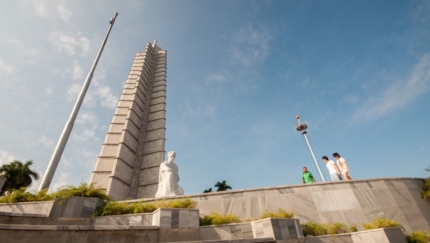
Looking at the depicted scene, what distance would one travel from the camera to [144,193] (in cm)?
1764

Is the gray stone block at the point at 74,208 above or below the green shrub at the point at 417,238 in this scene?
above

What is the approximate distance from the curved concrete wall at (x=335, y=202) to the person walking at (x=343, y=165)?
1127 mm

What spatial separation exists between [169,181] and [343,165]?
8468mm

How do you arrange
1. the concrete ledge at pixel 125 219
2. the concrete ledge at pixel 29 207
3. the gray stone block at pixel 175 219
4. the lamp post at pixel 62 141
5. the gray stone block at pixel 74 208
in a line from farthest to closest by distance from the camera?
1. the lamp post at pixel 62 141
2. the concrete ledge at pixel 29 207
3. the gray stone block at pixel 74 208
4. the concrete ledge at pixel 125 219
5. the gray stone block at pixel 175 219

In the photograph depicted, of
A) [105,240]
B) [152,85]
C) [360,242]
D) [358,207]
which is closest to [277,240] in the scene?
[360,242]

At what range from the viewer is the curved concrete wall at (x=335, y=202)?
8.18 metres

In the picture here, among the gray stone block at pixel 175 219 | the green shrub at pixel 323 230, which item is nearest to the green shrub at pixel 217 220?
the gray stone block at pixel 175 219

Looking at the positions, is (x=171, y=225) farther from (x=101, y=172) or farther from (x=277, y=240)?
(x=101, y=172)

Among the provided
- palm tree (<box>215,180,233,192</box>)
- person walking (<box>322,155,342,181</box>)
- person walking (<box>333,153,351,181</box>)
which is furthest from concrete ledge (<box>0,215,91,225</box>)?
palm tree (<box>215,180,233,192</box>)

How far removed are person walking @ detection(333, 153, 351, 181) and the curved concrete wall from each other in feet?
3.70

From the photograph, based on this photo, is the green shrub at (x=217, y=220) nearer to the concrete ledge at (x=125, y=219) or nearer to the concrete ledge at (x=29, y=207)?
the concrete ledge at (x=125, y=219)

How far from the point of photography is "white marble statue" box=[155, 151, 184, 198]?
1038 cm

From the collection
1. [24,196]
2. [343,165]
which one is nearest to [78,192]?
[24,196]

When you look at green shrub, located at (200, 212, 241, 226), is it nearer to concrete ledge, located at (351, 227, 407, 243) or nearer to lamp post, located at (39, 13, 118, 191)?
concrete ledge, located at (351, 227, 407, 243)
